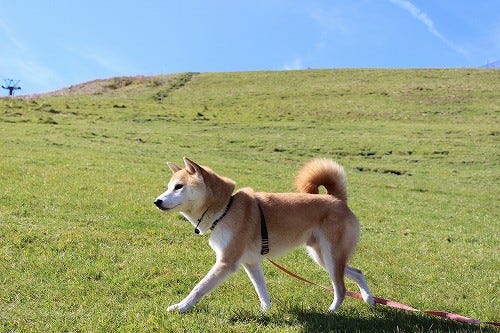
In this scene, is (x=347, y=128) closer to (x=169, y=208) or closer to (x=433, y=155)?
(x=433, y=155)

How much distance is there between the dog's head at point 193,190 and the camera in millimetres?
5637

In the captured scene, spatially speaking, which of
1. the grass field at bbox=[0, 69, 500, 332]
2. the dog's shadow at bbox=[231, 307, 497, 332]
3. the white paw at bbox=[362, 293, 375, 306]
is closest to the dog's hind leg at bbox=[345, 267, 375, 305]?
the white paw at bbox=[362, 293, 375, 306]

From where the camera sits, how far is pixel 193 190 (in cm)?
574

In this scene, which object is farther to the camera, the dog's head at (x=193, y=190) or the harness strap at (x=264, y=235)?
the harness strap at (x=264, y=235)

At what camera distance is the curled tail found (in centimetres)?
673

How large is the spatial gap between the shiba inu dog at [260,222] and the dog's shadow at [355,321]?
0.96ft

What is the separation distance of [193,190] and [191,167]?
29cm

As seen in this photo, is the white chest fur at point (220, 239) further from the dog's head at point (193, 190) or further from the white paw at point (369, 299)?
the white paw at point (369, 299)

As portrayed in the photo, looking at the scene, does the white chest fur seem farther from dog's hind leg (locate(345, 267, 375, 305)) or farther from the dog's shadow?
dog's hind leg (locate(345, 267, 375, 305))

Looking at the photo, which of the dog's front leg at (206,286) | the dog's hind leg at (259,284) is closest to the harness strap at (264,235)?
the dog's hind leg at (259,284)

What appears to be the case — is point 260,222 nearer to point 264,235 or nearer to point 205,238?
point 264,235

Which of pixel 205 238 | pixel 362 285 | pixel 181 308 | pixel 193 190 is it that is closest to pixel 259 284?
pixel 181 308

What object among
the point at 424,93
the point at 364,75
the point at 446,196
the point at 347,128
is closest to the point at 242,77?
the point at 364,75

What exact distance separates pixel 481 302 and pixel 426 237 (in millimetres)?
5156
